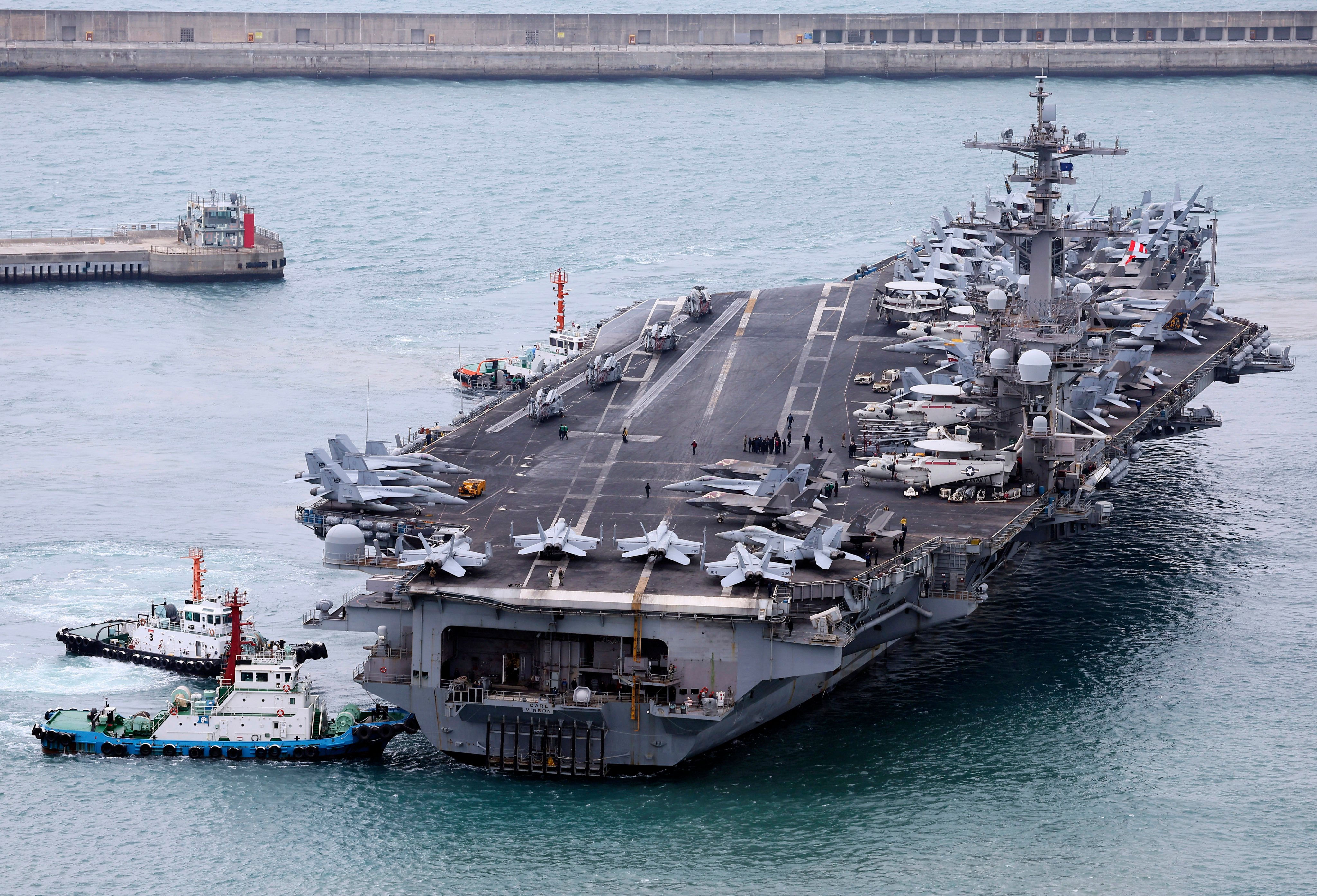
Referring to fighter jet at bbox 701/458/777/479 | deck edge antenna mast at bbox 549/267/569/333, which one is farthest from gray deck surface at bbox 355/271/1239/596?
deck edge antenna mast at bbox 549/267/569/333

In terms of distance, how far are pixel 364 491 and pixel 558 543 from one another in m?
7.48

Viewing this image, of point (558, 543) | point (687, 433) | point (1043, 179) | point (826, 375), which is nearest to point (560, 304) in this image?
point (826, 375)

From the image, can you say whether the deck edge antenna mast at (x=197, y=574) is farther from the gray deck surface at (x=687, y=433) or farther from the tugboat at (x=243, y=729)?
the gray deck surface at (x=687, y=433)

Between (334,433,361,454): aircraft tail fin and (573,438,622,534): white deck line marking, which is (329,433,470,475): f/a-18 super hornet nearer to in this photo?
(334,433,361,454): aircraft tail fin

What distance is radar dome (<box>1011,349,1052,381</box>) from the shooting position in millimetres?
53156

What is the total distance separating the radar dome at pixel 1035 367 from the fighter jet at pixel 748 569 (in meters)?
11.3

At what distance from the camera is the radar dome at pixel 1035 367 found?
53.2 m

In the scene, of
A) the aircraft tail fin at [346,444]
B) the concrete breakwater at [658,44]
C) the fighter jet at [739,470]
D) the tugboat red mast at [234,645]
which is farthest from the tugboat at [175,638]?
→ the concrete breakwater at [658,44]

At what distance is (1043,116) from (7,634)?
113ft

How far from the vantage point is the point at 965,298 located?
237ft

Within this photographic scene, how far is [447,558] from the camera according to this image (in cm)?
4512

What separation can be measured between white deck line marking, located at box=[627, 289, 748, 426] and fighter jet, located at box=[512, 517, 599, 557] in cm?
1424

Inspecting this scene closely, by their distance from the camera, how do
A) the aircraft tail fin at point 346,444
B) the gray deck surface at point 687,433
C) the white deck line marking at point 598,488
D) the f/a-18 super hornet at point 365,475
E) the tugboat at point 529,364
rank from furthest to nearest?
the tugboat at point 529,364, the aircraft tail fin at point 346,444, the f/a-18 super hornet at point 365,475, the white deck line marking at point 598,488, the gray deck surface at point 687,433

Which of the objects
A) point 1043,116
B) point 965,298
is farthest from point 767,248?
point 1043,116
